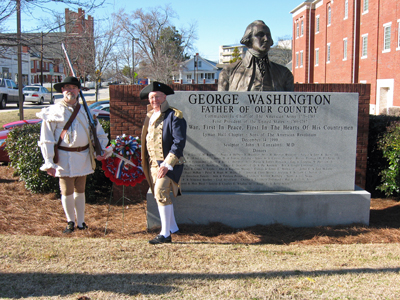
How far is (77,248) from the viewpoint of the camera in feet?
A: 14.7

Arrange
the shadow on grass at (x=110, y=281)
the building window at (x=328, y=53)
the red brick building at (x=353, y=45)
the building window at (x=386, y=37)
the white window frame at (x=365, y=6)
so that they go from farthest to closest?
the building window at (x=328, y=53) < the white window frame at (x=365, y=6) < the building window at (x=386, y=37) < the red brick building at (x=353, y=45) < the shadow on grass at (x=110, y=281)

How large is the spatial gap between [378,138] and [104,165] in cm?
481

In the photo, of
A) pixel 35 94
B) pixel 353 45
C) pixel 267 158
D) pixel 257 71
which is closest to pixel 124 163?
pixel 267 158

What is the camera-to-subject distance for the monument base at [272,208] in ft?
18.1

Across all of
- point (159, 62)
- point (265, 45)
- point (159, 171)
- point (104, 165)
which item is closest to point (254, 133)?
point (265, 45)

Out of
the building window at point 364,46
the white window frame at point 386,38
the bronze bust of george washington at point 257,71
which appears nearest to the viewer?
the bronze bust of george washington at point 257,71

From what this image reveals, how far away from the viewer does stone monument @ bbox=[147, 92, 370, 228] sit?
5.53 m

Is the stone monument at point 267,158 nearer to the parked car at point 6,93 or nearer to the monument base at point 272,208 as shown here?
the monument base at point 272,208

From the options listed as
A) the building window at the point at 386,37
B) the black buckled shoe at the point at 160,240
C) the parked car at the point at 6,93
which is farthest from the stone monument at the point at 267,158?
the parked car at the point at 6,93

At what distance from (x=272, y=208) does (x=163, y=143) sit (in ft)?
6.13

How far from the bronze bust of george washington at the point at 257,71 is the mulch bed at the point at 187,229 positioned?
2023mm

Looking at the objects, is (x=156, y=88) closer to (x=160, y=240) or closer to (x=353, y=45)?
(x=160, y=240)

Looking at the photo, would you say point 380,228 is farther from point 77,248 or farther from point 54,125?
point 54,125

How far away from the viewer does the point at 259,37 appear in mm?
5629
